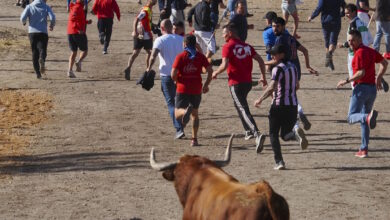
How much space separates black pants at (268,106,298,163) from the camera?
13797 millimetres

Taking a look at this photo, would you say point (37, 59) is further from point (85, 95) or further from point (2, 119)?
point (2, 119)

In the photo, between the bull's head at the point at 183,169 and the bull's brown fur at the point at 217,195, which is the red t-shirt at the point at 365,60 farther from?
the bull's brown fur at the point at 217,195

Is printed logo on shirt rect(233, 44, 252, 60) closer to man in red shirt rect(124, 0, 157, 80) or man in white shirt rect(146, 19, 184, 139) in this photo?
man in white shirt rect(146, 19, 184, 139)

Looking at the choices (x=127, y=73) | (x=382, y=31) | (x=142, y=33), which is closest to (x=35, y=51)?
(x=127, y=73)

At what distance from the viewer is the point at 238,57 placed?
1550 cm

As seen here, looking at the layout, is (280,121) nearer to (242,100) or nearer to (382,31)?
(242,100)

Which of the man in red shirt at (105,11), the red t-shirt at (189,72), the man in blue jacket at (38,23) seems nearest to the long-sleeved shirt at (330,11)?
the man in red shirt at (105,11)

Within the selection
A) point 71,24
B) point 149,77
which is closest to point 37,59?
point 71,24

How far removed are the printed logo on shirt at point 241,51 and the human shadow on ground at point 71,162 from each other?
6.77ft

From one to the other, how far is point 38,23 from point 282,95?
9.53m

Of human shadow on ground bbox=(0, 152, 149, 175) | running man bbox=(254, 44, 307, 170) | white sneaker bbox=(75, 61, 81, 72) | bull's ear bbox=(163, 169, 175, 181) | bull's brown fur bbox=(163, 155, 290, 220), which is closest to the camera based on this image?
bull's brown fur bbox=(163, 155, 290, 220)

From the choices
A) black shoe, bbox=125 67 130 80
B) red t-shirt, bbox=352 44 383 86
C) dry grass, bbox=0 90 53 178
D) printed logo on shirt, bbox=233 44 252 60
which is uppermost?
red t-shirt, bbox=352 44 383 86

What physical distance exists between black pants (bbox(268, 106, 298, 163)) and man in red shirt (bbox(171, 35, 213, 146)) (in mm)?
1808

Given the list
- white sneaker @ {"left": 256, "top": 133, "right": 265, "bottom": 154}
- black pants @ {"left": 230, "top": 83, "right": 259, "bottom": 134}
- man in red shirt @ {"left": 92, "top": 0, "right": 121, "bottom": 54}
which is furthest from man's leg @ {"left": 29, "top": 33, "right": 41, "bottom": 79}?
white sneaker @ {"left": 256, "top": 133, "right": 265, "bottom": 154}
